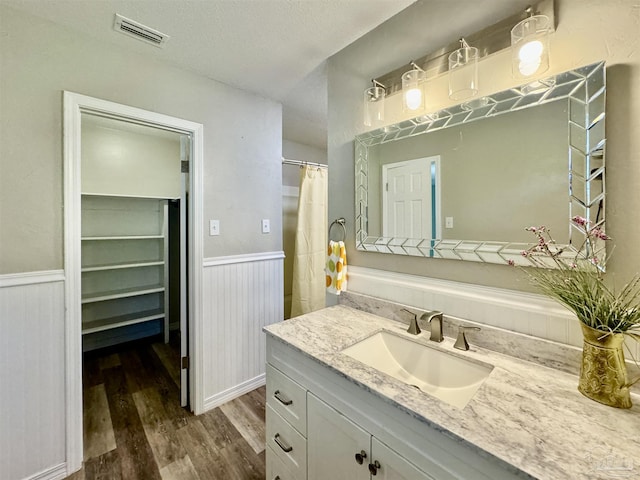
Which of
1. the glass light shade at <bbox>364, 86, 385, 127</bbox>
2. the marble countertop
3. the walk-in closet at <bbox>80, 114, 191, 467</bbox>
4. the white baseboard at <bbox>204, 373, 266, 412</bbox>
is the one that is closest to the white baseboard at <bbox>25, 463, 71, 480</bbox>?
the walk-in closet at <bbox>80, 114, 191, 467</bbox>

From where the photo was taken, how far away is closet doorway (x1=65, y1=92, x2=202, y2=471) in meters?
1.88

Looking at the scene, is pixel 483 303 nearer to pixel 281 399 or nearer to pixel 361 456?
pixel 361 456

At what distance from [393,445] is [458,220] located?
869 millimetres

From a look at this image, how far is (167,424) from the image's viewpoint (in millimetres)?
1783

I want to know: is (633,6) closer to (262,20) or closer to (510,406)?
(510,406)

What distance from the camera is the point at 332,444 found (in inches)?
36.4

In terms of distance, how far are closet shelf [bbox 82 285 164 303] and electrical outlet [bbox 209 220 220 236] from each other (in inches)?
61.7

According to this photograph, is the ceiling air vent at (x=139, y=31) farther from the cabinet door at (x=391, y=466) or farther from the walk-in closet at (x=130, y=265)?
the cabinet door at (x=391, y=466)

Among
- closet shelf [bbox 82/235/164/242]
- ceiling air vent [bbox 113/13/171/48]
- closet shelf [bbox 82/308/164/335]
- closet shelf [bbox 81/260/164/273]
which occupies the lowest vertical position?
closet shelf [bbox 82/308/164/335]

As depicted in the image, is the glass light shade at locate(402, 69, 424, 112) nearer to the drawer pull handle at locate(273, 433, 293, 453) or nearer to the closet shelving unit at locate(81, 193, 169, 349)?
the drawer pull handle at locate(273, 433, 293, 453)

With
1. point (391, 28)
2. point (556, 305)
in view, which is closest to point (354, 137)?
point (391, 28)

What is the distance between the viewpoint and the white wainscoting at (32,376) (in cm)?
126

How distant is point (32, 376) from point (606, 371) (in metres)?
2.28

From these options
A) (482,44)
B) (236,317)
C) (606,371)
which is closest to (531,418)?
(606,371)
